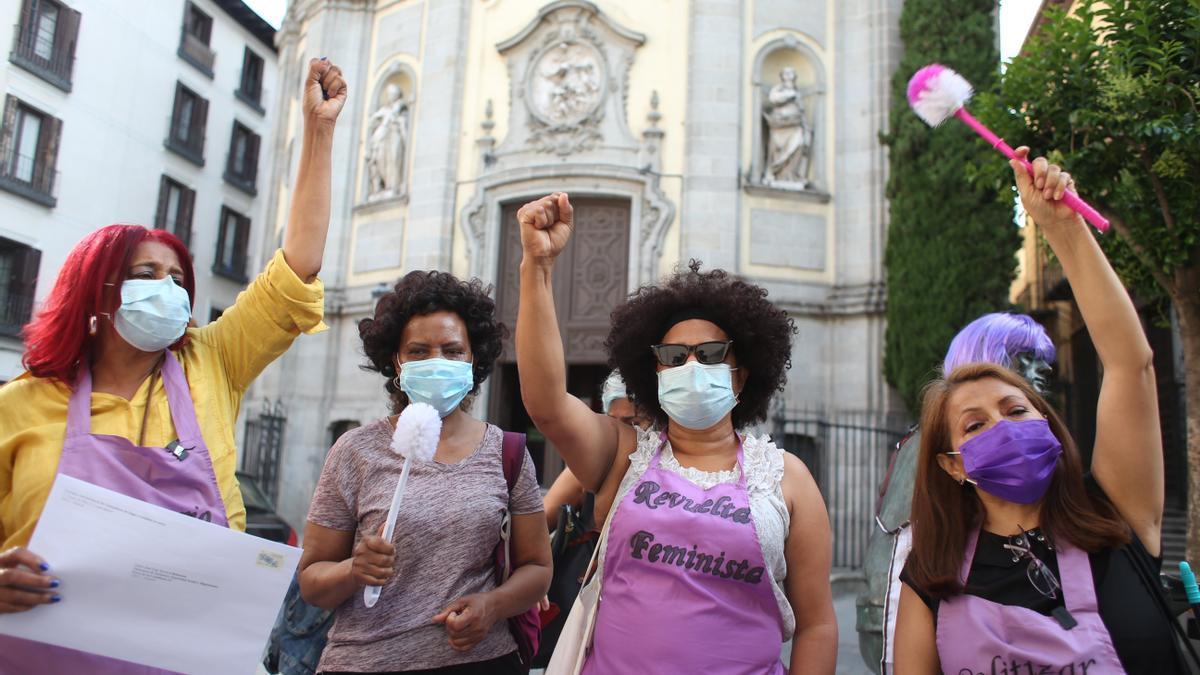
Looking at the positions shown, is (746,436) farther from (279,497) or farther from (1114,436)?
(279,497)

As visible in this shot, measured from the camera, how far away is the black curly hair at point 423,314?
3037 mm

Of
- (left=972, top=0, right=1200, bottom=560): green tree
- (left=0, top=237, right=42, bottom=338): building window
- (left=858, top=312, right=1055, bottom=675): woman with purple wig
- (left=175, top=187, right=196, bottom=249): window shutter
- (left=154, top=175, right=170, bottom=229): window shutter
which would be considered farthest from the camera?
(left=175, top=187, right=196, bottom=249): window shutter

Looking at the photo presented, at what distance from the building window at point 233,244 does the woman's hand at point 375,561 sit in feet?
76.4

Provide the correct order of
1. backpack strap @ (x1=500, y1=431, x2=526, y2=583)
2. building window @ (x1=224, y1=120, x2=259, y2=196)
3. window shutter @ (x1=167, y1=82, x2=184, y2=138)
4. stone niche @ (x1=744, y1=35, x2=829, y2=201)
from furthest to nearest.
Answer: building window @ (x1=224, y1=120, x2=259, y2=196) → window shutter @ (x1=167, y1=82, x2=184, y2=138) → stone niche @ (x1=744, y1=35, x2=829, y2=201) → backpack strap @ (x1=500, y1=431, x2=526, y2=583)

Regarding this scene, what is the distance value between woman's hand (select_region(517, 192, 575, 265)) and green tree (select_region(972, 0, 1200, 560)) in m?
4.84

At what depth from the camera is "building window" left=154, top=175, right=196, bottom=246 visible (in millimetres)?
21083

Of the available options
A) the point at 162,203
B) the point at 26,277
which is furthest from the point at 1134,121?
the point at 162,203

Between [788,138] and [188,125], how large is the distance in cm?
1729

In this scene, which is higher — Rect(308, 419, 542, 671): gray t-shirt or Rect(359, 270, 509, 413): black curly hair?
Rect(359, 270, 509, 413): black curly hair

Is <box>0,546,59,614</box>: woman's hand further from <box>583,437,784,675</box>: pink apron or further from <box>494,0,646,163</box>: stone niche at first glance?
<box>494,0,646,163</box>: stone niche

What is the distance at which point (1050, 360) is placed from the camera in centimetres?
381

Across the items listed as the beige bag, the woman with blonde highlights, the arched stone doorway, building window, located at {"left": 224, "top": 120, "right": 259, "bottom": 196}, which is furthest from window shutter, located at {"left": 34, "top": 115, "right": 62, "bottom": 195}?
the woman with blonde highlights

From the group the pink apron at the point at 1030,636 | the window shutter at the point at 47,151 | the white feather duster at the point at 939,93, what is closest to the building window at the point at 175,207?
the window shutter at the point at 47,151

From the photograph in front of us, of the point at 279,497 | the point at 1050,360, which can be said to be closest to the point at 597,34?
the point at 279,497
